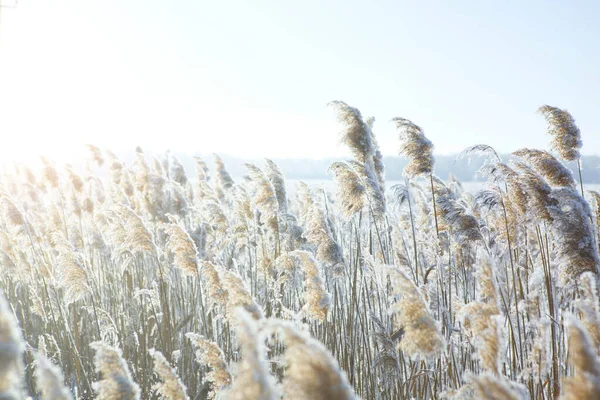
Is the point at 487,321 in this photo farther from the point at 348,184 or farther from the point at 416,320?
the point at 348,184

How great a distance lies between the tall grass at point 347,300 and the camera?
1.27m

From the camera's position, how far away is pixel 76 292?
378cm

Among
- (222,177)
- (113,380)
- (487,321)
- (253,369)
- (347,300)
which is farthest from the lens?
(222,177)

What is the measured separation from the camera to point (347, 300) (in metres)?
4.20

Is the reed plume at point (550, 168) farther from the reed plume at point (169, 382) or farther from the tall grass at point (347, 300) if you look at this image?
the reed plume at point (169, 382)

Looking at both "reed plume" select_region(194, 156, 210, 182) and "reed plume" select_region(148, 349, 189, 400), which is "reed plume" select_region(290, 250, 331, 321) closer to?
"reed plume" select_region(148, 349, 189, 400)

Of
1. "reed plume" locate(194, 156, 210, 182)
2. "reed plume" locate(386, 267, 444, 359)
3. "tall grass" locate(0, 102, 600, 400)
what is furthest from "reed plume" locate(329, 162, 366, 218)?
"reed plume" locate(194, 156, 210, 182)

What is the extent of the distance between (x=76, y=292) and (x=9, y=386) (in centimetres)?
300

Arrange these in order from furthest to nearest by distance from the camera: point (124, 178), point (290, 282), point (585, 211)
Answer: point (124, 178) → point (290, 282) → point (585, 211)

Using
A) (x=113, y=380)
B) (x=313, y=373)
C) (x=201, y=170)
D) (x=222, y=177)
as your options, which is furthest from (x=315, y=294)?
(x=201, y=170)

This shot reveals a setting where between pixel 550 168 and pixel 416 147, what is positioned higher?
pixel 416 147

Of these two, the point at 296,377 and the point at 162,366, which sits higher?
the point at 296,377

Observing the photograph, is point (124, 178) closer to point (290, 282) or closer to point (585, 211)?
point (290, 282)

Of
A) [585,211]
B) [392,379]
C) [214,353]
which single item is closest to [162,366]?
[214,353]
